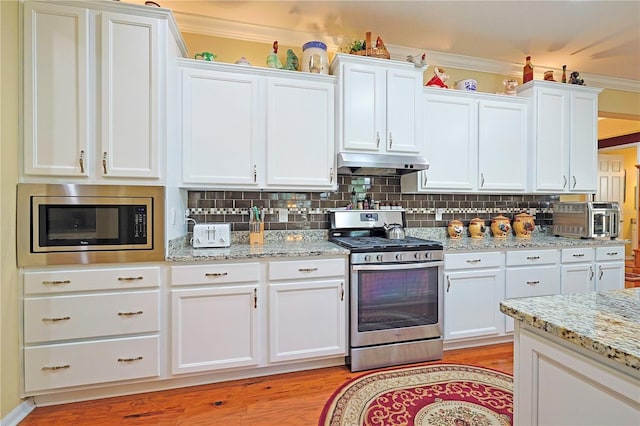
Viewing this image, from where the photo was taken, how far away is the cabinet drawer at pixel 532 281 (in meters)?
2.81

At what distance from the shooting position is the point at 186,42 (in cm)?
274

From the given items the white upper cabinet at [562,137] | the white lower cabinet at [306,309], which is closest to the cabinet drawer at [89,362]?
the white lower cabinet at [306,309]

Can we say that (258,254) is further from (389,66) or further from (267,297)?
(389,66)

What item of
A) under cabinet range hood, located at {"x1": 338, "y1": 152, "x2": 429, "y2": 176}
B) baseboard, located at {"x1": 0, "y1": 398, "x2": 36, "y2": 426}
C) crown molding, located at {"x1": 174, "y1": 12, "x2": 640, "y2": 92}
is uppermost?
crown molding, located at {"x1": 174, "y1": 12, "x2": 640, "y2": 92}

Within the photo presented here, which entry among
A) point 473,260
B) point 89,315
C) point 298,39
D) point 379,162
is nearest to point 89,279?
point 89,315

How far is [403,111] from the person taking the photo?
9.09 ft

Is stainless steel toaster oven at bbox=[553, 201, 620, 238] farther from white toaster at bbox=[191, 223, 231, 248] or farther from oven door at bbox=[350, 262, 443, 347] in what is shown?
white toaster at bbox=[191, 223, 231, 248]

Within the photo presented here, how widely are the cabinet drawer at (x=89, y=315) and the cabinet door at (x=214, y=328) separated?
18 cm

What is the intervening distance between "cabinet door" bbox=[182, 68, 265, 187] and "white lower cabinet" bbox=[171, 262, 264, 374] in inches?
28.1

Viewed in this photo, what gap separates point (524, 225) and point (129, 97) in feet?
12.3

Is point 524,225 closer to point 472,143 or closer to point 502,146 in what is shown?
point 502,146

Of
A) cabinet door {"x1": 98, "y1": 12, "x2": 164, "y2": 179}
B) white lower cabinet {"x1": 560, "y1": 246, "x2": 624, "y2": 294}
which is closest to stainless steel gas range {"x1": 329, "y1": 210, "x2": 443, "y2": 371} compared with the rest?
white lower cabinet {"x1": 560, "y1": 246, "x2": 624, "y2": 294}

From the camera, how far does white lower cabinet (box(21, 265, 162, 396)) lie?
1.88m

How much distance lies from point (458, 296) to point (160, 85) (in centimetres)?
280
